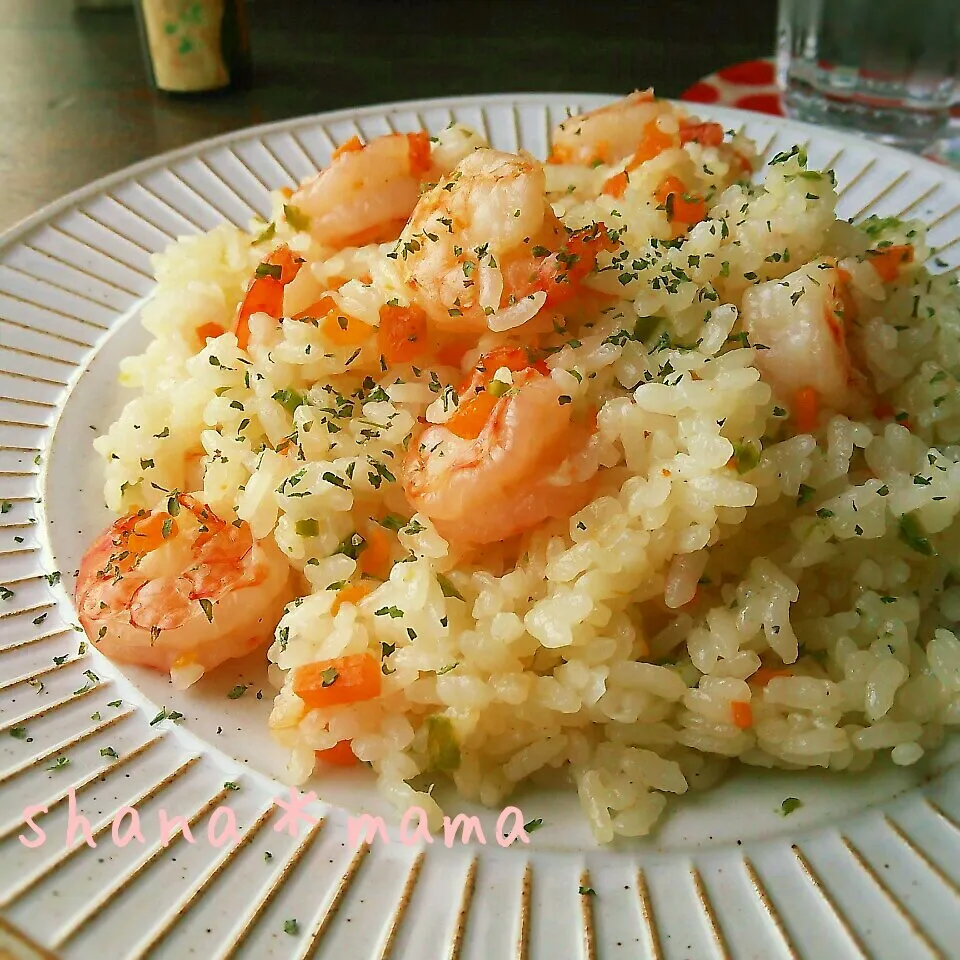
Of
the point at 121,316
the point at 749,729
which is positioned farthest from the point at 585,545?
the point at 121,316

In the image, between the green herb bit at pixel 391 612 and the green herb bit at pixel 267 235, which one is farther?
the green herb bit at pixel 267 235

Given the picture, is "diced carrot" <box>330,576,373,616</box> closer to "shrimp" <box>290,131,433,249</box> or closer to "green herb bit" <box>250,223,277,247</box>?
"shrimp" <box>290,131,433,249</box>

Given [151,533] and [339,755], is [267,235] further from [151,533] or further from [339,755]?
[339,755]

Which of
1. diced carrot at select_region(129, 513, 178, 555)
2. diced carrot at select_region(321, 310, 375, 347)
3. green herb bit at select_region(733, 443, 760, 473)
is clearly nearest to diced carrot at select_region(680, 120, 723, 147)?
diced carrot at select_region(321, 310, 375, 347)

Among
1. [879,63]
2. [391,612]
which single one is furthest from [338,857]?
[879,63]

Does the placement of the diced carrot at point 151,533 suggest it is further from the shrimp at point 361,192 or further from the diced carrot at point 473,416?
the shrimp at point 361,192
